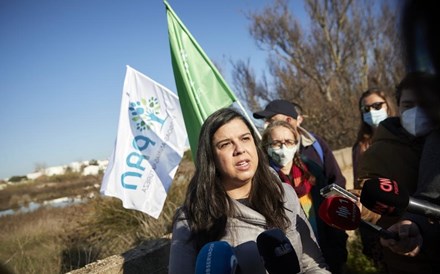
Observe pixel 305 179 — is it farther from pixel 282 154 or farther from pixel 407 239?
pixel 407 239

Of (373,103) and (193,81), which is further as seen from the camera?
(193,81)

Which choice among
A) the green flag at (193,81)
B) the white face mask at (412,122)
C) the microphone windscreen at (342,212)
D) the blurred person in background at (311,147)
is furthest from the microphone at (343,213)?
the green flag at (193,81)

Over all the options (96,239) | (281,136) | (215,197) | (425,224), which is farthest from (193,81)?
(96,239)

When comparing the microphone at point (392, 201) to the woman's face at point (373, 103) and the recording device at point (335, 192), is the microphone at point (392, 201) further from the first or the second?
the woman's face at point (373, 103)

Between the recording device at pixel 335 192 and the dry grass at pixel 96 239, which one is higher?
the recording device at pixel 335 192

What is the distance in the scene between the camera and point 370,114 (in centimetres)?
310

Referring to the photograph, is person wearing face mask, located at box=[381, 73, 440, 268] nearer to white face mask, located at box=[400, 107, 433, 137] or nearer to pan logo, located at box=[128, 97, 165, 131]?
white face mask, located at box=[400, 107, 433, 137]

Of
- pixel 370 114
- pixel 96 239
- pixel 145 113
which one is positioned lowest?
pixel 96 239

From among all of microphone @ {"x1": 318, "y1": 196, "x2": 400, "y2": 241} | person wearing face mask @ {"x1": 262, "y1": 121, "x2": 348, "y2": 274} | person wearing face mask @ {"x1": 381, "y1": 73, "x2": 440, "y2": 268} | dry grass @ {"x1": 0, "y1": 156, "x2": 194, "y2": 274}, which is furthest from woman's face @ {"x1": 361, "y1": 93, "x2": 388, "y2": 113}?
dry grass @ {"x1": 0, "y1": 156, "x2": 194, "y2": 274}

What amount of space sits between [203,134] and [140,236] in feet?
10.1

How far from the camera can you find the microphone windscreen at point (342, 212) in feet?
4.80

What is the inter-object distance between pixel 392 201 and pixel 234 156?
851mm

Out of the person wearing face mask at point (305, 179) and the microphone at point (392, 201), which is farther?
the person wearing face mask at point (305, 179)

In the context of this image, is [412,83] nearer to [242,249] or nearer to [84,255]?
[242,249]
